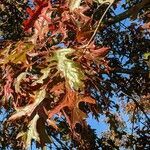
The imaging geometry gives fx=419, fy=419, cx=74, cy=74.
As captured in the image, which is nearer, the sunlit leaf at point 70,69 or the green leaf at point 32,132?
the sunlit leaf at point 70,69

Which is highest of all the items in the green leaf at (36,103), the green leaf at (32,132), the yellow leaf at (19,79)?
the yellow leaf at (19,79)

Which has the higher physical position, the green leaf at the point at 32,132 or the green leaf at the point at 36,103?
the green leaf at the point at 36,103

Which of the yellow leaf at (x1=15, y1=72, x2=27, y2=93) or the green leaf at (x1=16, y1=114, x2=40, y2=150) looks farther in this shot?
the yellow leaf at (x1=15, y1=72, x2=27, y2=93)

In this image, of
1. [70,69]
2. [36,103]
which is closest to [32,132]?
→ [36,103]

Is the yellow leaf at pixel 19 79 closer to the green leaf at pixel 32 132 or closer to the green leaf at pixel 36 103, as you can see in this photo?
the green leaf at pixel 36 103

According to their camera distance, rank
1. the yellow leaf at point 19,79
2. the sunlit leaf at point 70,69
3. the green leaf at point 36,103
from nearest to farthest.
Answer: the sunlit leaf at point 70,69
the green leaf at point 36,103
the yellow leaf at point 19,79

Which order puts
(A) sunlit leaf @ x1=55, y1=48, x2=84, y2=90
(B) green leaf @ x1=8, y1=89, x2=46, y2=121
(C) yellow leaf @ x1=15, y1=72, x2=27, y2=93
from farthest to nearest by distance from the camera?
(C) yellow leaf @ x1=15, y1=72, x2=27, y2=93
(B) green leaf @ x1=8, y1=89, x2=46, y2=121
(A) sunlit leaf @ x1=55, y1=48, x2=84, y2=90

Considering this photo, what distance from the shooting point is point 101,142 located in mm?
6719

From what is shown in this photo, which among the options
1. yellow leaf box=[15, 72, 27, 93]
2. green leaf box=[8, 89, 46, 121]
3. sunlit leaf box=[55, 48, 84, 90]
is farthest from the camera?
yellow leaf box=[15, 72, 27, 93]

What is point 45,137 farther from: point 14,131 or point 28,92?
point 14,131

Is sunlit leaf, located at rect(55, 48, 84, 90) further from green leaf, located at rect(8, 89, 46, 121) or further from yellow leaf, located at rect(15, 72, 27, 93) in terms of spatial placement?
yellow leaf, located at rect(15, 72, 27, 93)

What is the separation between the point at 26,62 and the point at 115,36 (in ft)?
12.8

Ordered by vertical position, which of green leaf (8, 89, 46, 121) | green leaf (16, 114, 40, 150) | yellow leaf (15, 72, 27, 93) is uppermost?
yellow leaf (15, 72, 27, 93)

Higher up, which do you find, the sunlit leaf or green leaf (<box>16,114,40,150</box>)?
the sunlit leaf
